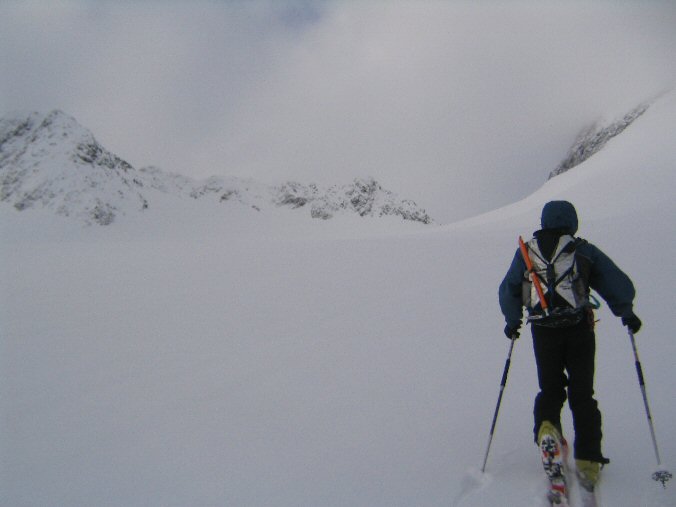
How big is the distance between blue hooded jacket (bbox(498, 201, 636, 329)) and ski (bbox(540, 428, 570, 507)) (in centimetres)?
93

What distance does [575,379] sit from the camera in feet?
10.8

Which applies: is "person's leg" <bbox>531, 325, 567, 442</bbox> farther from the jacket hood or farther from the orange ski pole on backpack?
the jacket hood

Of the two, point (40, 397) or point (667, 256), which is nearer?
point (40, 397)

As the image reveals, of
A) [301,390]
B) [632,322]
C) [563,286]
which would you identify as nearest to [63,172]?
[301,390]

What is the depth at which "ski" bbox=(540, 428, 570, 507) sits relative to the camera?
3029 millimetres

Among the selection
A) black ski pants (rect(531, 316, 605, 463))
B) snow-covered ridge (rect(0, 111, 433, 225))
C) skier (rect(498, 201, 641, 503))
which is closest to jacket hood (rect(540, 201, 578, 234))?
skier (rect(498, 201, 641, 503))

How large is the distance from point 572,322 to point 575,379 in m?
0.50

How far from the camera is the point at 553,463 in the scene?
3107 millimetres

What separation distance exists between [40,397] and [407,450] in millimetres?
5088

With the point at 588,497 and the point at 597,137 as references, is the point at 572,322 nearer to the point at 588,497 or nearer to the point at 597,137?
the point at 588,497

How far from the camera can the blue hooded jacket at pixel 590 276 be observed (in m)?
3.24

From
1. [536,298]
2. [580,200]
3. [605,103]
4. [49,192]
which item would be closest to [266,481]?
[536,298]

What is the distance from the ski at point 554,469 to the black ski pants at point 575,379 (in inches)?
8.7

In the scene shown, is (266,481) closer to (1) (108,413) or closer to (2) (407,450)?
(2) (407,450)
